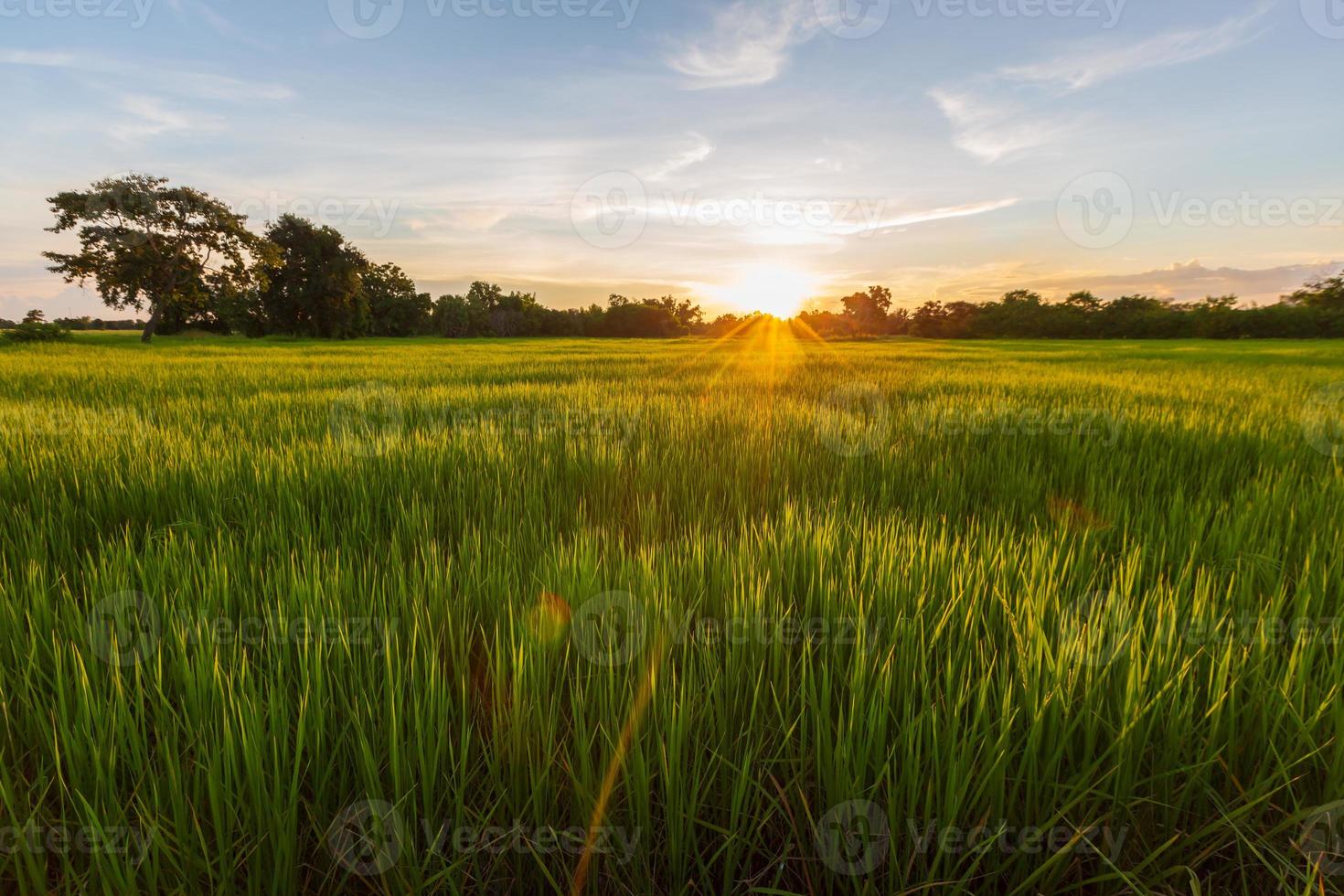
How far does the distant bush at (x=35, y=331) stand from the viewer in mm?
21094

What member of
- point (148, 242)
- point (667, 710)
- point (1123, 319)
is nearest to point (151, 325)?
point (148, 242)

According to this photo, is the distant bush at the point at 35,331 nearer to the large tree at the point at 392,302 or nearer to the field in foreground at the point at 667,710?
the large tree at the point at 392,302

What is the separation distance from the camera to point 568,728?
93cm

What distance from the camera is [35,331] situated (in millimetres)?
21672

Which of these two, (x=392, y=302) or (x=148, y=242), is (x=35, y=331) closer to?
(x=148, y=242)

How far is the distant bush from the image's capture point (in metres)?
21.1

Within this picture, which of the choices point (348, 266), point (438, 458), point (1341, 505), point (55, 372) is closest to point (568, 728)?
point (438, 458)

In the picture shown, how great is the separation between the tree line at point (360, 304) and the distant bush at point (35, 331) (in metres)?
0.16

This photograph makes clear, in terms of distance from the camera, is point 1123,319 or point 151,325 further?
point 1123,319

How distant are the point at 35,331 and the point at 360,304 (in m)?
22.4

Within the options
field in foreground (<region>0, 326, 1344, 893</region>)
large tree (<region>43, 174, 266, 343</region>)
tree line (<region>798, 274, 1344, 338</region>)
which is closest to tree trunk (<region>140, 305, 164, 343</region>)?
large tree (<region>43, 174, 266, 343</region>)

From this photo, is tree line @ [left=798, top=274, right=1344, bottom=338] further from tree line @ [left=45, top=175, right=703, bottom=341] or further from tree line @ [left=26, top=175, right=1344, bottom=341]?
tree line @ [left=45, top=175, right=703, bottom=341]

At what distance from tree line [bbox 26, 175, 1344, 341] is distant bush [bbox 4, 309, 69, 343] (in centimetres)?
16

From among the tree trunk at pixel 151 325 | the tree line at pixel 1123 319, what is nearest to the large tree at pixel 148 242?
the tree trunk at pixel 151 325
